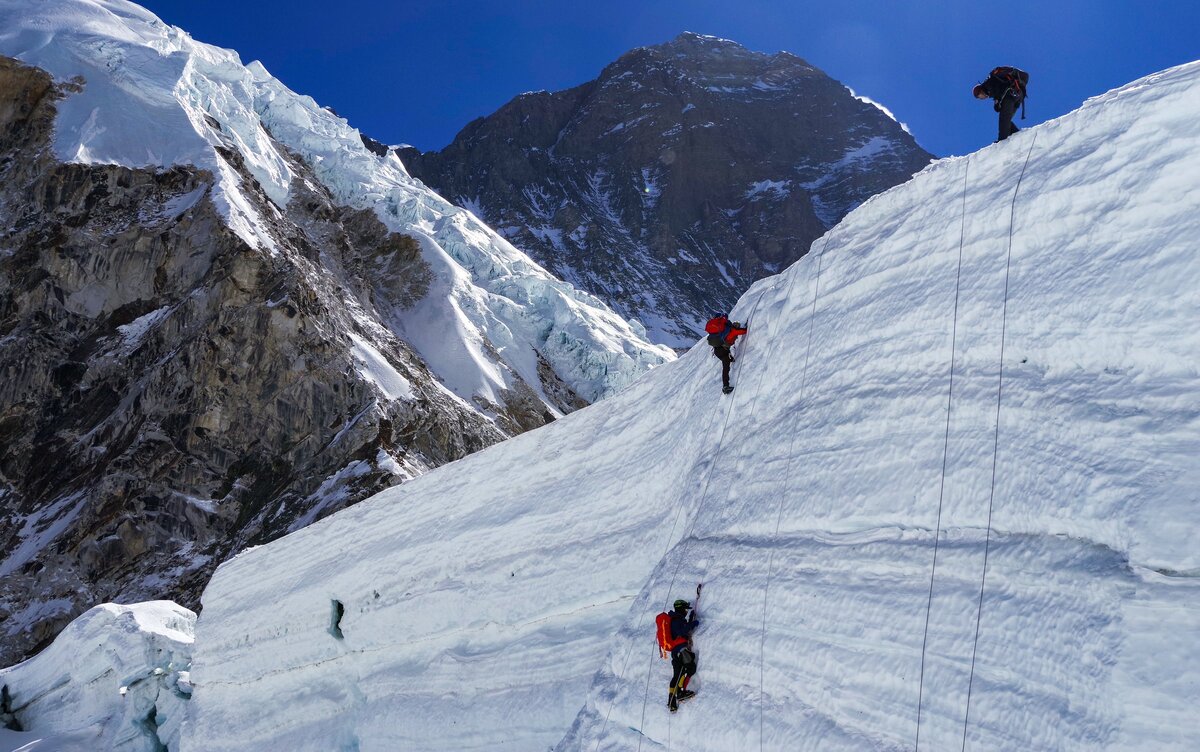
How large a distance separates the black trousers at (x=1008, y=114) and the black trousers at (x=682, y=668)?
4.97 m

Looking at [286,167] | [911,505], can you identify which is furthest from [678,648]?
[286,167]

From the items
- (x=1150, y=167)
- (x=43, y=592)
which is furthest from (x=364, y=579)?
(x=43, y=592)

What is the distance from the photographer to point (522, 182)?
14362cm

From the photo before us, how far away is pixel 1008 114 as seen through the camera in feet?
26.2

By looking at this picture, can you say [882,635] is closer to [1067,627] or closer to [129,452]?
[1067,627]

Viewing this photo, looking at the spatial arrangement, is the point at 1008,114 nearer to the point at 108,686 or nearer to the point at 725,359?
the point at 725,359

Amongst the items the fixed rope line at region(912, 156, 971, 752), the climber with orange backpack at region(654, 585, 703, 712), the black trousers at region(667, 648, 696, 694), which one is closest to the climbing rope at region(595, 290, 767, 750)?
the climber with orange backpack at region(654, 585, 703, 712)

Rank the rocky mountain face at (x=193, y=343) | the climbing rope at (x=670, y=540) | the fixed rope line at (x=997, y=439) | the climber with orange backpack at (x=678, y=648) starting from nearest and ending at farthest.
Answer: the fixed rope line at (x=997, y=439), the climber with orange backpack at (x=678, y=648), the climbing rope at (x=670, y=540), the rocky mountain face at (x=193, y=343)

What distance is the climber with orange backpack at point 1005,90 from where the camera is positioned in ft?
26.5

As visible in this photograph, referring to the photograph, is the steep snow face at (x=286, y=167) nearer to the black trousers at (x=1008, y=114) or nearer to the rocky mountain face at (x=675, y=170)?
the black trousers at (x=1008, y=114)

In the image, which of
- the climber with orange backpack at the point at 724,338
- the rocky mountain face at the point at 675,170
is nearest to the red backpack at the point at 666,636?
the climber with orange backpack at the point at 724,338

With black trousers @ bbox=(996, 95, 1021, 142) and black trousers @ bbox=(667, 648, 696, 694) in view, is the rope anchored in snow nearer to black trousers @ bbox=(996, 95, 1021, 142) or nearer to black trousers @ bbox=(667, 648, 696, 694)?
black trousers @ bbox=(996, 95, 1021, 142)

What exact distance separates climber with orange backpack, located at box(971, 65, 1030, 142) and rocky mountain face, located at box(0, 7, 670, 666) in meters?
30.4

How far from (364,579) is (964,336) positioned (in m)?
8.61
